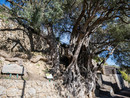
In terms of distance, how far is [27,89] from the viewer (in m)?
4.91

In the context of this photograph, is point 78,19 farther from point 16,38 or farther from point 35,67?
point 16,38

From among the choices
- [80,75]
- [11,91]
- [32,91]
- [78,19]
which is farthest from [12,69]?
[78,19]

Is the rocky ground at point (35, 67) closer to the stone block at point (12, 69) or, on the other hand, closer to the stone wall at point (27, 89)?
the stone block at point (12, 69)

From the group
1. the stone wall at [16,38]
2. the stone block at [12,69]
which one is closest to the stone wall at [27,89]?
the stone block at [12,69]

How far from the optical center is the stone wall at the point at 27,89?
14.3ft

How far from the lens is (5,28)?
7.71 m

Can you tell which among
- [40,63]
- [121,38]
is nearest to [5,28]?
[40,63]

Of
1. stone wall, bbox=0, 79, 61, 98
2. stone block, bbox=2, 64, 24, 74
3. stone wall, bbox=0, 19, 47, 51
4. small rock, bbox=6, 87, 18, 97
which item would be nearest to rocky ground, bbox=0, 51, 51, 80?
stone block, bbox=2, 64, 24, 74

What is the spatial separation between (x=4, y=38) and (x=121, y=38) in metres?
9.70

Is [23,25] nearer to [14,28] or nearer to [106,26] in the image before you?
[14,28]

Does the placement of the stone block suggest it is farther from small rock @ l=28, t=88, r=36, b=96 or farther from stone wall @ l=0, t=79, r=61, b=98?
small rock @ l=28, t=88, r=36, b=96

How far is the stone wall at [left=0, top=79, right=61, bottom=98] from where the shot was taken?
4371mm

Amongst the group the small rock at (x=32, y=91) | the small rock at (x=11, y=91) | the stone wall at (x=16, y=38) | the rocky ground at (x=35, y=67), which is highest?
the stone wall at (x=16, y=38)

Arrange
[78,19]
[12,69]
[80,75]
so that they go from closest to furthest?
[12,69] → [80,75] → [78,19]
